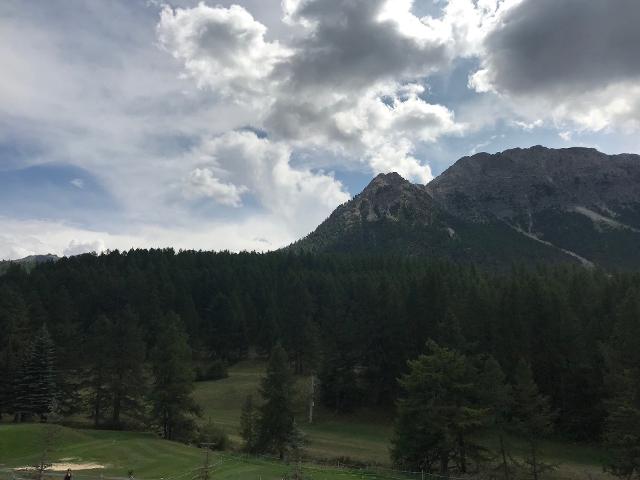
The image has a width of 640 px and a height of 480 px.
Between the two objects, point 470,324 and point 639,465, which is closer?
point 639,465

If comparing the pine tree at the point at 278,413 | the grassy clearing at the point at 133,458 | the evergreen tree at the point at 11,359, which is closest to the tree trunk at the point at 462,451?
the grassy clearing at the point at 133,458

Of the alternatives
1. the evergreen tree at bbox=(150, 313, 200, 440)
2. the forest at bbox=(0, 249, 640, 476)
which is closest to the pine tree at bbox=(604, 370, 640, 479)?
the forest at bbox=(0, 249, 640, 476)

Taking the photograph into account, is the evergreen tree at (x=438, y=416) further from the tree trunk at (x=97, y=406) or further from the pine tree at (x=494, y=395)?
the tree trunk at (x=97, y=406)

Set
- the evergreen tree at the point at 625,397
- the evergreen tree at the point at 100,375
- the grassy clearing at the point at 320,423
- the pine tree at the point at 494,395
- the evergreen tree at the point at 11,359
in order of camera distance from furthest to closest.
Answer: the evergreen tree at the point at 11,359 < the evergreen tree at the point at 100,375 < the grassy clearing at the point at 320,423 < the pine tree at the point at 494,395 < the evergreen tree at the point at 625,397

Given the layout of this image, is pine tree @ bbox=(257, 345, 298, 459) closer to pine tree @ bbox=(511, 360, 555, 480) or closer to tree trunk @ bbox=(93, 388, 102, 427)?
pine tree @ bbox=(511, 360, 555, 480)

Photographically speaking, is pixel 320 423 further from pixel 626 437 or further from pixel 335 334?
pixel 626 437

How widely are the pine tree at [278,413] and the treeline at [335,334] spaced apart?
9.60 m

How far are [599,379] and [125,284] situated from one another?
108 meters

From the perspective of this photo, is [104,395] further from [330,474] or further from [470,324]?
[470,324]

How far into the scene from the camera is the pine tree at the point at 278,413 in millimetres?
Answer: 42344

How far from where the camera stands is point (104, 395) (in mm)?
51875

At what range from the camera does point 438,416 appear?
36750 millimetres

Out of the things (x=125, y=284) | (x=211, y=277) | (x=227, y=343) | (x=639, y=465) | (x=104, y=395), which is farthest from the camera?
(x=211, y=277)

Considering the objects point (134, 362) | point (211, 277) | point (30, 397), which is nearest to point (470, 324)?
point (134, 362)
